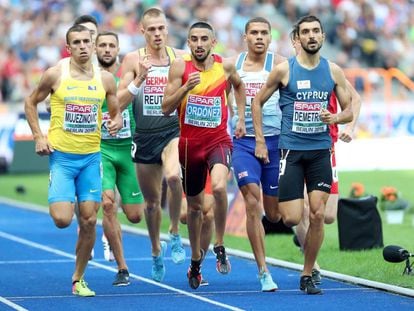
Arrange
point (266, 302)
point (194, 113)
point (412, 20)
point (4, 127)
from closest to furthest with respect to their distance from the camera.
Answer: point (266, 302), point (194, 113), point (4, 127), point (412, 20)

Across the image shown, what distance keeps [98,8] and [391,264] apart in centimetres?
2210

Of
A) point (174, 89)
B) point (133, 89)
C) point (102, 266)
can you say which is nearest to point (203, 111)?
point (174, 89)

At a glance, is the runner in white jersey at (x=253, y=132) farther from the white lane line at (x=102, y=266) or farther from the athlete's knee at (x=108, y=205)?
the athlete's knee at (x=108, y=205)

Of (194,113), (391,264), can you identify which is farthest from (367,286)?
(194,113)

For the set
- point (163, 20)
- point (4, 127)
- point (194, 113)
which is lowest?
point (4, 127)

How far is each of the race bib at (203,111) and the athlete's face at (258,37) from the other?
2.86ft

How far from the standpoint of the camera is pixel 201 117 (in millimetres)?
12492

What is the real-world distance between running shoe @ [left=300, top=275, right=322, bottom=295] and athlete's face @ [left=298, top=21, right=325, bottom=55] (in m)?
1.99

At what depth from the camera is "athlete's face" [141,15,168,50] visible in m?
13.5

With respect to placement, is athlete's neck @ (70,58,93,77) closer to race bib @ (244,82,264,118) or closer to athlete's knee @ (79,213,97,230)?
athlete's knee @ (79,213,97,230)

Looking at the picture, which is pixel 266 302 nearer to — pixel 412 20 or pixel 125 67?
pixel 125 67

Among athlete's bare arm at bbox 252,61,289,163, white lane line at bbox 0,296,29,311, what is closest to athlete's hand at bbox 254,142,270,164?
athlete's bare arm at bbox 252,61,289,163

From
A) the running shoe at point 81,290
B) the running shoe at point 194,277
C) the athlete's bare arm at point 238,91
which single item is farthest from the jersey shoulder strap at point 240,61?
the running shoe at point 81,290

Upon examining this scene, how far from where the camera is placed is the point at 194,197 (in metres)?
12.8
